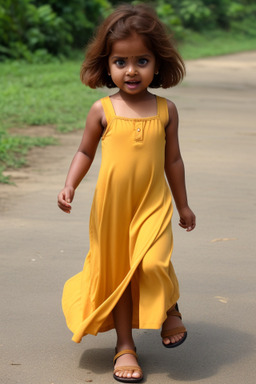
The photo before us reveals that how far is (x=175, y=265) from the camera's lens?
15.7 ft

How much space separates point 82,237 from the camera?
535 centimetres

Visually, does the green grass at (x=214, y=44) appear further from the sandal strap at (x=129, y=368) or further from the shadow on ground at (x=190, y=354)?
the sandal strap at (x=129, y=368)

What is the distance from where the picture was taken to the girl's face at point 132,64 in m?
3.30

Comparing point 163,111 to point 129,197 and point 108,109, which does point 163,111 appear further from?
point 129,197

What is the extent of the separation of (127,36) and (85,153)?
51 centimetres

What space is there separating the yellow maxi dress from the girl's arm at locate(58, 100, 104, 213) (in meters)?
0.05

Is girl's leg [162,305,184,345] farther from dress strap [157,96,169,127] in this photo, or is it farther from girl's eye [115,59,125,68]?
girl's eye [115,59,125,68]

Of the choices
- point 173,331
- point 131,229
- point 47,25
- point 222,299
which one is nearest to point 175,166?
point 131,229

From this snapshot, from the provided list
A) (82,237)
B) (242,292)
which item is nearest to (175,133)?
(242,292)

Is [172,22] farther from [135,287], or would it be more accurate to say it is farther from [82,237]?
[135,287]

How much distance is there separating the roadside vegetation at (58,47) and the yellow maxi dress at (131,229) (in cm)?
170

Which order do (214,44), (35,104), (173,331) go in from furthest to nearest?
1. (214,44)
2. (35,104)
3. (173,331)

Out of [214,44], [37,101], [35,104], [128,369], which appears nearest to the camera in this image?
[128,369]

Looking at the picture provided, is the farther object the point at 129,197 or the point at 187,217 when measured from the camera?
the point at 187,217
